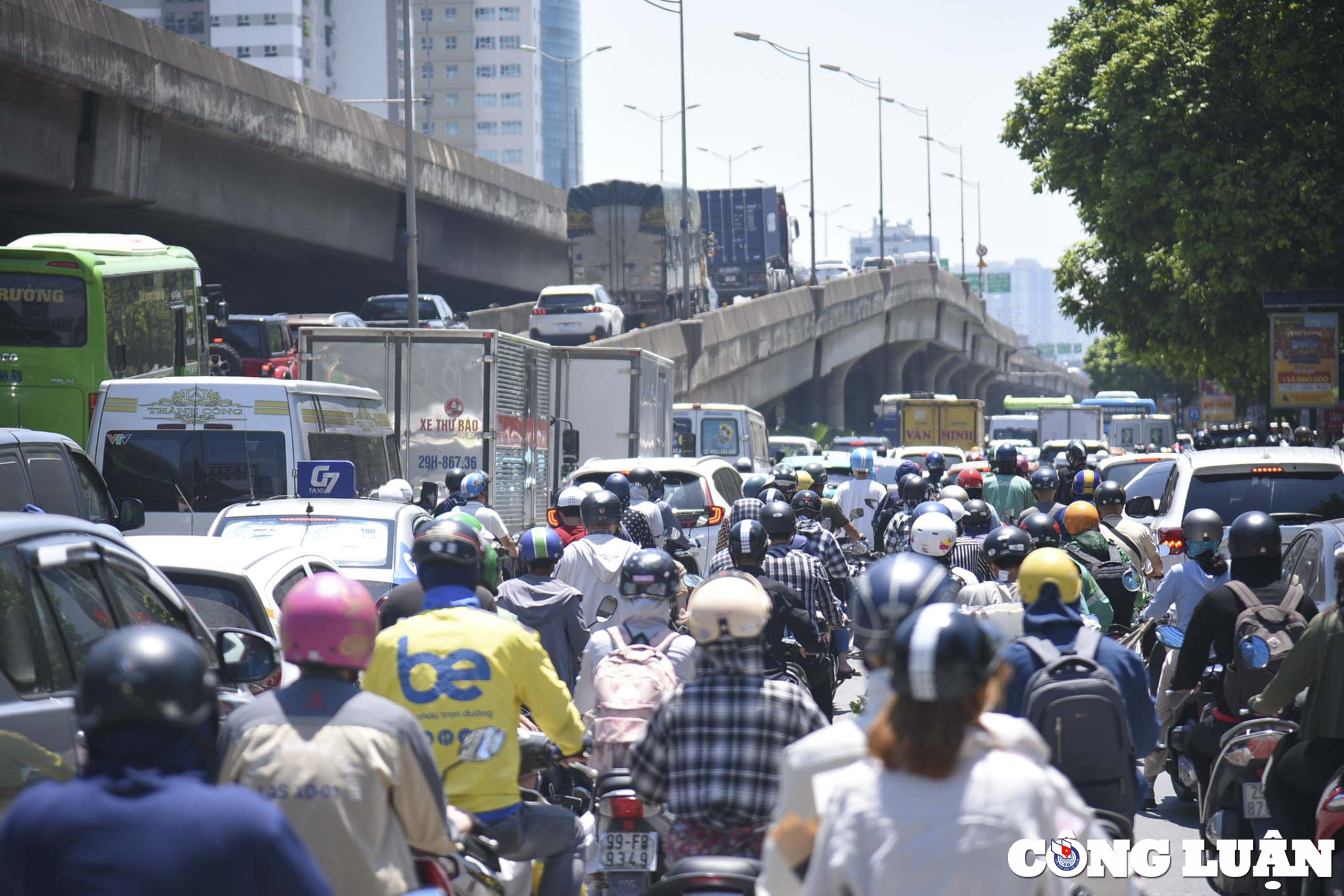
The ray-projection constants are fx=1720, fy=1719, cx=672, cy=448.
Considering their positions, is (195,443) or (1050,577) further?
(195,443)

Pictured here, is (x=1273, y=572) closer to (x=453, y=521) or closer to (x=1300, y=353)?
(x=453, y=521)

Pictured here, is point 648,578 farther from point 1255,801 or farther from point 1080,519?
point 1080,519

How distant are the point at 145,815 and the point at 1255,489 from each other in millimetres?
10921

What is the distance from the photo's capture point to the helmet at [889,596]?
425 cm

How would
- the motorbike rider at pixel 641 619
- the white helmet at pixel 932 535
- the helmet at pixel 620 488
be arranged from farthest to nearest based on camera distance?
the helmet at pixel 620 488
the white helmet at pixel 932 535
the motorbike rider at pixel 641 619

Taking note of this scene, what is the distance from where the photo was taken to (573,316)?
4216 cm

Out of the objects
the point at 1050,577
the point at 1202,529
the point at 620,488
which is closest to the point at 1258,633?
the point at 1202,529

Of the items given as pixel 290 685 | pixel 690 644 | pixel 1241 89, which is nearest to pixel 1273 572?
pixel 690 644

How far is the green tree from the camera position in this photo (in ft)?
79.3

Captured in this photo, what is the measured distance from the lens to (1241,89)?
27.2 m

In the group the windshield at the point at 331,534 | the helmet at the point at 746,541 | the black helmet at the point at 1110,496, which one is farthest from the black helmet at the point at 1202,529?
the windshield at the point at 331,534

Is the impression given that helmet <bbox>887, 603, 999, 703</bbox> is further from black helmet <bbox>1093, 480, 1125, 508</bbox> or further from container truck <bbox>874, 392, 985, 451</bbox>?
container truck <bbox>874, 392, 985, 451</bbox>

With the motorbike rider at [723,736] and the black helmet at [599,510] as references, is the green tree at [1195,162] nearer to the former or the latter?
the black helmet at [599,510]

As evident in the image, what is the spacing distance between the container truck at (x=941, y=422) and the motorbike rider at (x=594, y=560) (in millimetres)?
36809
